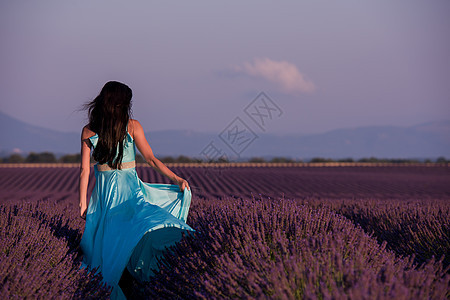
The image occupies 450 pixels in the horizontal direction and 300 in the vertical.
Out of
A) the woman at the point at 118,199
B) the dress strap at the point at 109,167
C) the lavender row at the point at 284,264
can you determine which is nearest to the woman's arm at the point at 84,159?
the woman at the point at 118,199

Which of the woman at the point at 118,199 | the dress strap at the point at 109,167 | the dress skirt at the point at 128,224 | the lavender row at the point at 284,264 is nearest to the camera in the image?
the lavender row at the point at 284,264

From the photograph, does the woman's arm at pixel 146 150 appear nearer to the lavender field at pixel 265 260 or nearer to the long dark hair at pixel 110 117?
the long dark hair at pixel 110 117

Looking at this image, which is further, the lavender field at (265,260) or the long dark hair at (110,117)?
the long dark hair at (110,117)

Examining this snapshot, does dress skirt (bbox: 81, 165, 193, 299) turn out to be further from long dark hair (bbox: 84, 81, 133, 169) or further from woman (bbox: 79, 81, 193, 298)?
Result: long dark hair (bbox: 84, 81, 133, 169)

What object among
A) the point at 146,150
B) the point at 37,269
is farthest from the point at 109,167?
the point at 37,269

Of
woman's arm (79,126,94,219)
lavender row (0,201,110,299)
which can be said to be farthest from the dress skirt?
lavender row (0,201,110,299)

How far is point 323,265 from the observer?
2.53 m

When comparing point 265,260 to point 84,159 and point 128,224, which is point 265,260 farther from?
point 84,159

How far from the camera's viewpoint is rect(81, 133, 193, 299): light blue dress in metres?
3.93

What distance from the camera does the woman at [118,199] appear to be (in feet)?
13.3

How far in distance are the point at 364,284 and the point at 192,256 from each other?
1.42m

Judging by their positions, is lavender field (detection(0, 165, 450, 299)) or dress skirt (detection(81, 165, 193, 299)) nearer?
lavender field (detection(0, 165, 450, 299))

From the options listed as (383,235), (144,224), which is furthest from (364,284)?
(383,235)

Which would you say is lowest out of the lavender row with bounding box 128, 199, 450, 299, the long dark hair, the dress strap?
the lavender row with bounding box 128, 199, 450, 299
